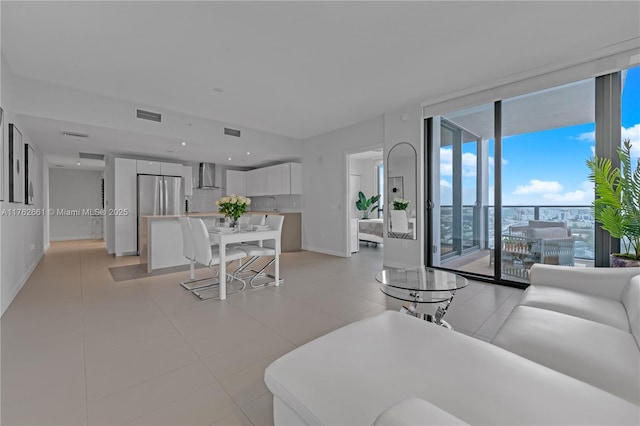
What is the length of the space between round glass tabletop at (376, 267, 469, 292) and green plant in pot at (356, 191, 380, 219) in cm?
489

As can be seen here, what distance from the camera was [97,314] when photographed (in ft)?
8.89

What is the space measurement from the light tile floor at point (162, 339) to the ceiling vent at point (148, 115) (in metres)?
2.54

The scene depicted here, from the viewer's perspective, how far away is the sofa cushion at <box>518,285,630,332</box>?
157cm

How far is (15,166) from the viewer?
316cm

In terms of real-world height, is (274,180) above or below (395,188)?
above

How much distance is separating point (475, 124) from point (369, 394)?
4331 mm

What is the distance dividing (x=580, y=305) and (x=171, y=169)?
756 centimetres

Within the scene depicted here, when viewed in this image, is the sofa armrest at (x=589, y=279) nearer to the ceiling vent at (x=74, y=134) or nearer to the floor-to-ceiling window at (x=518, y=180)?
the floor-to-ceiling window at (x=518, y=180)

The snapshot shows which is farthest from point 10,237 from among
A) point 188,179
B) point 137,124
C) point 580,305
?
point 580,305

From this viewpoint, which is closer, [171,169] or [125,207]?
[125,207]

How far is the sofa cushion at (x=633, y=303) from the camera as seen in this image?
1374 millimetres

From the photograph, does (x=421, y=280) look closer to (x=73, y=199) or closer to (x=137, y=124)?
(x=137, y=124)

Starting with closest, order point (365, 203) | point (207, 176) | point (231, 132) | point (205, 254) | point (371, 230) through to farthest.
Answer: point (205, 254)
point (231, 132)
point (371, 230)
point (207, 176)
point (365, 203)

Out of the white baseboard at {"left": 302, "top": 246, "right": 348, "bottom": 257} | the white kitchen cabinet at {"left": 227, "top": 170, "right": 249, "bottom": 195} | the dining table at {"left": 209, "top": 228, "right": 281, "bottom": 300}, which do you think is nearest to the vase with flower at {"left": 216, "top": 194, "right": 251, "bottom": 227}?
the dining table at {"left": 209, "top": 228, "right": 281, "bottom": 300}
